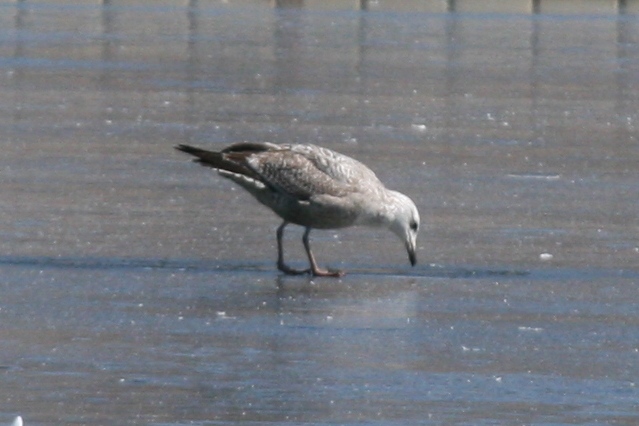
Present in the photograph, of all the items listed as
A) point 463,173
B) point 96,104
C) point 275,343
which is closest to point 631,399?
point 275,343

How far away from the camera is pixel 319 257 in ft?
34.5

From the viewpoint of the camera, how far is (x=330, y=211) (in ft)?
32.7

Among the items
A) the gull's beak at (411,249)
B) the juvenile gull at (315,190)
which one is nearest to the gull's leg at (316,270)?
the juvenile gull at (315,190)

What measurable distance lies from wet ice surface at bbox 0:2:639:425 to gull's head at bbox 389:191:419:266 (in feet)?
0.46

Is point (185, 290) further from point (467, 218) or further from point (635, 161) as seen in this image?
point (635, 161)

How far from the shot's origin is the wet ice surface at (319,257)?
7.23 m

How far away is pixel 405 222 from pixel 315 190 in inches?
18.6

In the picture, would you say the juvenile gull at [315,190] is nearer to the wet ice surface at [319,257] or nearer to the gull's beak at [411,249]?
the gull's beak at [411,249]

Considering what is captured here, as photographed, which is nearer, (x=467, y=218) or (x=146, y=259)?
(x=146, y=259)

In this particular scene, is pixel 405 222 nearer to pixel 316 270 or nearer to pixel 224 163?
pixel 316 270

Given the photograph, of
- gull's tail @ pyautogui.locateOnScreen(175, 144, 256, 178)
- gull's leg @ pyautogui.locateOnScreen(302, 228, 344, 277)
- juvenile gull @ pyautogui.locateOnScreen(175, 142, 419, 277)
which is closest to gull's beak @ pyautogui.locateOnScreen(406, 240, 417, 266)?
juvenile gull @ pyautogui.locateOnScreen(175, 142, 419, 277)

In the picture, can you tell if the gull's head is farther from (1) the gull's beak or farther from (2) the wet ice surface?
Result: (2) the wet ice surface

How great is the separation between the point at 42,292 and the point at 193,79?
11.7m

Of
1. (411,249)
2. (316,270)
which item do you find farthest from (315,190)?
(411,249)
